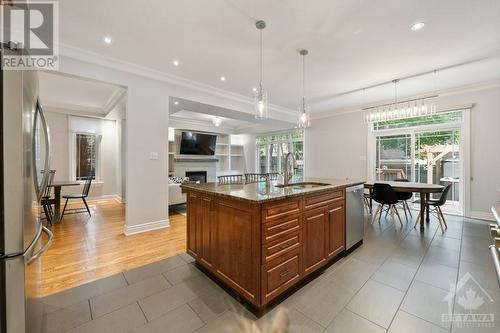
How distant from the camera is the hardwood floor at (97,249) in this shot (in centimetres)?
217

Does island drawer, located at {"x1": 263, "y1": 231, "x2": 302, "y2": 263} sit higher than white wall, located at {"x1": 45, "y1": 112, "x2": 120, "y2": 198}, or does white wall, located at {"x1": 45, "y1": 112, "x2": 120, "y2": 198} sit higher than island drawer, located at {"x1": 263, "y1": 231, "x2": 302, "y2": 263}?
white wall, located at {"x1": 45, "y1": 112, "x2": 120, "y2": 198}

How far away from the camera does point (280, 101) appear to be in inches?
207

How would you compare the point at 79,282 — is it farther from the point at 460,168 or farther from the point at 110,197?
the point at 460,168

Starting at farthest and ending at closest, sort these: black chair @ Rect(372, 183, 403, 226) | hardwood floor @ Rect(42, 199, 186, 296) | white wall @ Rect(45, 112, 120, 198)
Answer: white wall @ Rect(45, 112, 120, 198) < black chair @ Rect(372, 183, 403, 226) < hardwood floor @ Rect(42, 199, 186, 296)

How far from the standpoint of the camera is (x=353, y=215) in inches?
107

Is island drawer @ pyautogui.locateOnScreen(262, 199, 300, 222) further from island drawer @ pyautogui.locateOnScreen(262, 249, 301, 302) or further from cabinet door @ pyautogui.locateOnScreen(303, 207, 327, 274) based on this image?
island drawer @ pyautogui.locateOnScreen(262, 249, 301, 302)

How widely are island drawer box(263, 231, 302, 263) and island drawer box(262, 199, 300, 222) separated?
193mm

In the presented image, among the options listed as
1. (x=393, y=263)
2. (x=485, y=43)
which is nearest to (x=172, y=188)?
(x=393, y=263)

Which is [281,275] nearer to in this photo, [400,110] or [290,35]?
[290,35]

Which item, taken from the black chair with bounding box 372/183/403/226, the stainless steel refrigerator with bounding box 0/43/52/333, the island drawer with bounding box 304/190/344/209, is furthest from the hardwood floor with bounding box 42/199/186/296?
the black chair with bounding box 372/183/403/226

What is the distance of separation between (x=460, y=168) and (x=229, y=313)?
5.43 metres

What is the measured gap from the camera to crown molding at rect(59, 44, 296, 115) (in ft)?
9.30

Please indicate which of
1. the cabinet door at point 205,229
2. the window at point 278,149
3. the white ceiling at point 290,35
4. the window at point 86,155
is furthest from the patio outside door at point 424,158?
the window at point 86,155

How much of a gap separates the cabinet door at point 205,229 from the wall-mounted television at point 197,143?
16.7ft
